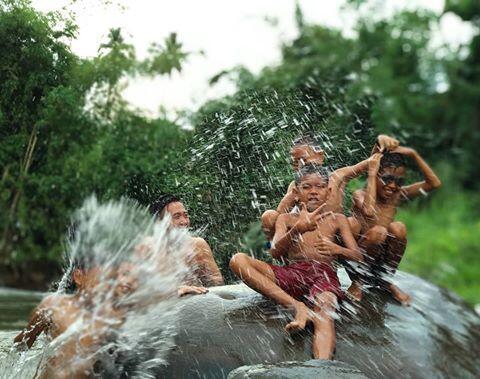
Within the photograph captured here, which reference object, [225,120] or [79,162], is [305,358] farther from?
[79,162]

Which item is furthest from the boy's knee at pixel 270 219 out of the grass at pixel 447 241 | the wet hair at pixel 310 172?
the grass at pixel 447 241

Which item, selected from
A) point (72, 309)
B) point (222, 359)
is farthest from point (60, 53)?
point (222, 359)

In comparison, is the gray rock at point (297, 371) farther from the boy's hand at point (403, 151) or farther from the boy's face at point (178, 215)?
the boy's hand at point (403, 151)

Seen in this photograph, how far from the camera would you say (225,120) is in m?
5.68

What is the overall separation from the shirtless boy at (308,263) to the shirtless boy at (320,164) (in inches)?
3.6

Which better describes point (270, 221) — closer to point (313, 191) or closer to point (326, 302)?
point (313, 191)

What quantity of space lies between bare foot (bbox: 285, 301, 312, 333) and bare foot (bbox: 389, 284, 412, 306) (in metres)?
0.86

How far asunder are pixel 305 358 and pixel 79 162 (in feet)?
9.43

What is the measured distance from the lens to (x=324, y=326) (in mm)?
3809

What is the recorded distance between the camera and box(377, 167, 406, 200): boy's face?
464 centimetres

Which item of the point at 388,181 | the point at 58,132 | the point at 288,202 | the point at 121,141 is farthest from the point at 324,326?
the point at 121,141

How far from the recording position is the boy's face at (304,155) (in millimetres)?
4598

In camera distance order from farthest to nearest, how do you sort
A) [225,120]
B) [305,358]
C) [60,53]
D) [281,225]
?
[225,120] < [60,53] < [281,225] < [305,358]

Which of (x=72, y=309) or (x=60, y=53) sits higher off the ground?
(x=60, y=53)
